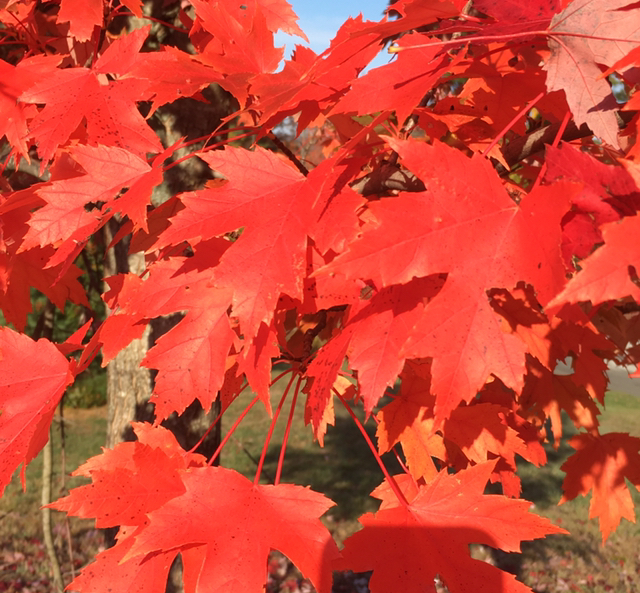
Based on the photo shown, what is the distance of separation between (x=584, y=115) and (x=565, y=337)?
74 centimetres

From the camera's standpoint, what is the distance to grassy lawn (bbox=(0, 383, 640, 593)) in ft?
12.5

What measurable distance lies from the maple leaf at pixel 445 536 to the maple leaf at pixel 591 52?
1.94 ft

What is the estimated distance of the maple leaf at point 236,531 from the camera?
0.81 m

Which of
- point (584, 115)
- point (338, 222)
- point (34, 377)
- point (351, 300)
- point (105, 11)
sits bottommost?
point (34, 377)

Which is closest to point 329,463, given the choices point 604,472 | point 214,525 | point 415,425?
point 604,472

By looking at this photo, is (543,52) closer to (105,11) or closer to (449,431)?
(449,431)

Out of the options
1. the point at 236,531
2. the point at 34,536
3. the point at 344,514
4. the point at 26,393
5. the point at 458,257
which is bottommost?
the point at 344,514

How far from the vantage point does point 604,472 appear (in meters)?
1.83

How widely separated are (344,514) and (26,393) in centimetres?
392

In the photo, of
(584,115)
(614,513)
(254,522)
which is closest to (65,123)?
(254,522)

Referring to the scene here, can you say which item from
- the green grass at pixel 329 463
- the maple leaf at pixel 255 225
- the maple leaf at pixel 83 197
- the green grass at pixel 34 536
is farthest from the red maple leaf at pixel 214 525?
the green grass at pixel 329 463

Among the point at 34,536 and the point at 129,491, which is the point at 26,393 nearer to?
the point at 129,491

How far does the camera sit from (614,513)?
1.79m

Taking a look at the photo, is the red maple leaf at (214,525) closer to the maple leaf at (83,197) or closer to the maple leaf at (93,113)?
the maple leaf at (83,197)
